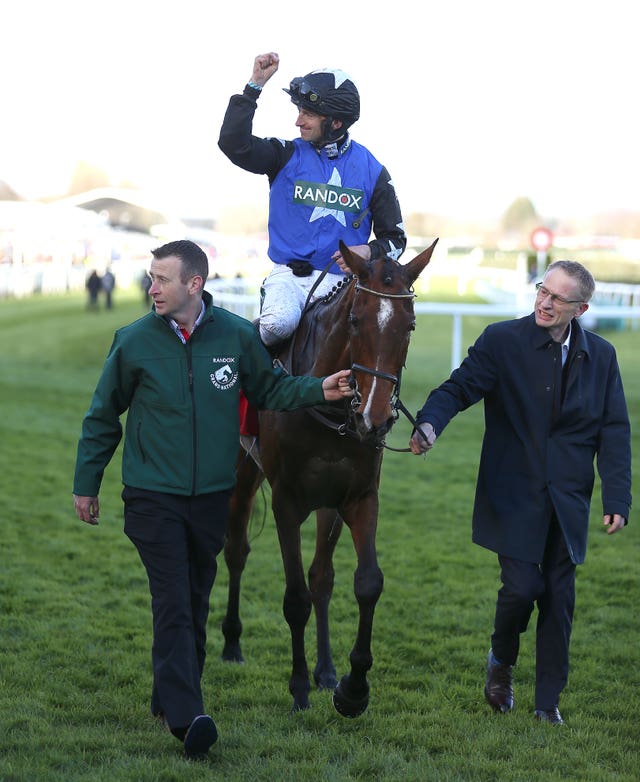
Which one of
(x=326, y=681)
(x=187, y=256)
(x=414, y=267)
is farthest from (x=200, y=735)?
(x=414, y=267)

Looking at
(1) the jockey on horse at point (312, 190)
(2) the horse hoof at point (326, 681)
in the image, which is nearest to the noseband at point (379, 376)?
(1) the jockey on horse at point (312, 190)

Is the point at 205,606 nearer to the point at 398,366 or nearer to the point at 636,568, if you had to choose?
the point at 398,366

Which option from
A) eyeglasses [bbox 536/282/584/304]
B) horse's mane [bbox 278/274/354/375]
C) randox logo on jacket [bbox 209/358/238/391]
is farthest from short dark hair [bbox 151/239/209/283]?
eyeglasses [bbox 536/282/584/304]

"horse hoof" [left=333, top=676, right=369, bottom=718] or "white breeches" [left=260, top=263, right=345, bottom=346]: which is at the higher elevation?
"white breeches" [left=260, top=263, right=345, bottom=346]

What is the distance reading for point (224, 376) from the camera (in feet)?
12.9

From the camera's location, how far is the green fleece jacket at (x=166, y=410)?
384cm

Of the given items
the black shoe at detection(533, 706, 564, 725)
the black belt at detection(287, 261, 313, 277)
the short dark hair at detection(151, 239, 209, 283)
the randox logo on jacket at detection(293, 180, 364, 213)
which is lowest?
the black shoe at detection(533, 706, 564, 725)

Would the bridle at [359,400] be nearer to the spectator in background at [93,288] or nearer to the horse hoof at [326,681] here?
the horse hoof at [326,681]

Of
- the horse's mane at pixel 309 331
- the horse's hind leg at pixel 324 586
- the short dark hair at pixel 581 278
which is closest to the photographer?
the short dark hair at pixel 581 278

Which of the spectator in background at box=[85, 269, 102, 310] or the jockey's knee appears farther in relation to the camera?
the spectator in background at box=[85, 269, 102, 310]

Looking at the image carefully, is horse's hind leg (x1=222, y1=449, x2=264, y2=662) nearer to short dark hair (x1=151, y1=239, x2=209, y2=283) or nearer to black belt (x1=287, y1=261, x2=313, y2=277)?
black belt (x1=287, y1=261, x2=313, y2=277)

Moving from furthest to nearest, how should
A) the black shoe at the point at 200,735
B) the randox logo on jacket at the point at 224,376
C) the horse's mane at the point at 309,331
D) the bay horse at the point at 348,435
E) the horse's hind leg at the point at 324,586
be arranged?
the horse's hind leg at the point at 324,586 → the horse's mane at the point at 309,331 → the randox logo on jacket at the point at 224,376 → the bay horse at the point at 348,435 → the black shoe at the point at 200,735

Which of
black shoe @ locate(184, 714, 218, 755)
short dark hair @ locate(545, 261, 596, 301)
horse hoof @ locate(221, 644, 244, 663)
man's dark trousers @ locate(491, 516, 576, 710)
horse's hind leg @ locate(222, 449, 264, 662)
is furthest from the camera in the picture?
horse's hind leg @ locate(222, 449, 264, 662)

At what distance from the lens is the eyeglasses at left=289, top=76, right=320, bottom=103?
15.1ft
